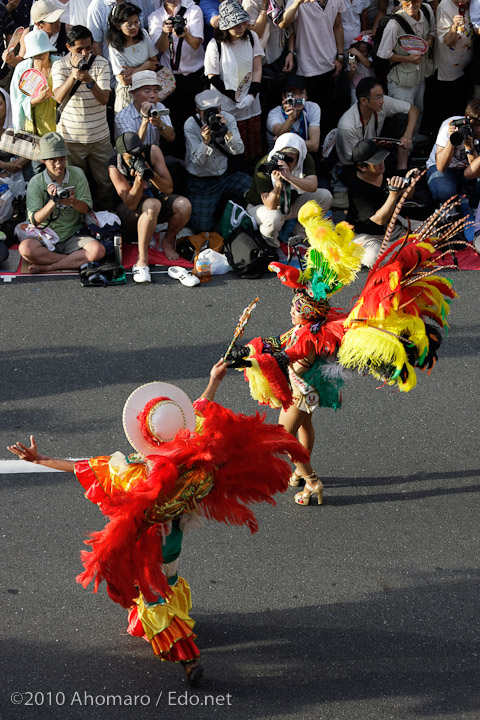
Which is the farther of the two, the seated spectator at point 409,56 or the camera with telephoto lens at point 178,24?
the seated spectator at point 409,56

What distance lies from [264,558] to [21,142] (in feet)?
15.6

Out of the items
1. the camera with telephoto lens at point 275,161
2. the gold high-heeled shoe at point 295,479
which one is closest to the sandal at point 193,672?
the gold high-heeled shoe at point 295,479

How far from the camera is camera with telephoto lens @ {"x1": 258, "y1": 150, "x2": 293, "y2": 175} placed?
7.58m

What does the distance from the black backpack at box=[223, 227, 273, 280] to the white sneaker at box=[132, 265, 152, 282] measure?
29.5 inches

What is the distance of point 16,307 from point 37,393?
1.22 meters

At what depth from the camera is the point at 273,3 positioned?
8430 mm

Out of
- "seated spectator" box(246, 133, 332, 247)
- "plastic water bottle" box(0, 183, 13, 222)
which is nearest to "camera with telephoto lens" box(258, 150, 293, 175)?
"seated spectator" box(246, 133, 332, 247)

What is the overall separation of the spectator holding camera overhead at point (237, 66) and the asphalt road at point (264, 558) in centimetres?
252

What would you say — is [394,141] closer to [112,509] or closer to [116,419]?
[116,419]

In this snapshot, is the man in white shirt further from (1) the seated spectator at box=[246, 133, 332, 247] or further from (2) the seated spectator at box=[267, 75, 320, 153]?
(1) the seated spectator at box=[246, 133, 332, 247]

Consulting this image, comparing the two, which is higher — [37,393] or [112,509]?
[112,509]

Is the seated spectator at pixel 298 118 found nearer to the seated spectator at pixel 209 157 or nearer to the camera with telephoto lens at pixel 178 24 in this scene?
the seated spectator at pixel 209 157

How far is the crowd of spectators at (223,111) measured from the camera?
758 centimetres

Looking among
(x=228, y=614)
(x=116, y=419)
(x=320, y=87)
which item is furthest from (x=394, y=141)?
(x=228, y=614)
